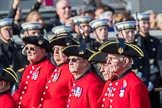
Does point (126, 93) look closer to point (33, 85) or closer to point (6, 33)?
point (33, 85)

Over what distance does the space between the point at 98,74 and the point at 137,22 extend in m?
1.99

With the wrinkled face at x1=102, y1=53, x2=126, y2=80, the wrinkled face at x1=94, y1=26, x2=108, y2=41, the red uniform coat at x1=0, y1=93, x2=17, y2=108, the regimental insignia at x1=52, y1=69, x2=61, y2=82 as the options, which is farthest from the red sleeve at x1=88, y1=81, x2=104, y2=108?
the wrinkled face at x1=94, y1=26, x2=108, y2=41

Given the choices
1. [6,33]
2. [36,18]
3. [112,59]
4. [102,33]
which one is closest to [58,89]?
[112,59]

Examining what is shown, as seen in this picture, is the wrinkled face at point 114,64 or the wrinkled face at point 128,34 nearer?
the wrinkled face at point 114,64

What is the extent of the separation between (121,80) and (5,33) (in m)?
4.02

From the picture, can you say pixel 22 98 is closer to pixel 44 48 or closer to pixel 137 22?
pixel 44 48

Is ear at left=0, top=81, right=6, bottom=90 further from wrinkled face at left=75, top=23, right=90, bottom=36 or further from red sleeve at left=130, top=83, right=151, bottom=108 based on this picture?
wrinkled face at left=75, top=23, right=90, bottom=36

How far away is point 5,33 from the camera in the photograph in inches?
537

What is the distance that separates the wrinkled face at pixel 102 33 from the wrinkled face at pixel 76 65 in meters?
2.19

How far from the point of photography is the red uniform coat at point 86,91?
10398 millimetres

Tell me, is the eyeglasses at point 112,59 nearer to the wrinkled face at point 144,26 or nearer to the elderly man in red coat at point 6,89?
the elderly man in red coat at point 6,89

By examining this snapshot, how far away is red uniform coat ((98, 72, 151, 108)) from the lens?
9.65 meters

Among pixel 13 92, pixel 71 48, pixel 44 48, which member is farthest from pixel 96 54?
pixel 13 92

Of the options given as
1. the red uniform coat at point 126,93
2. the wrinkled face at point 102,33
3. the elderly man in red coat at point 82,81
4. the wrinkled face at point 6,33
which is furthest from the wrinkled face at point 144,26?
the red uniform coat at point 126,93
